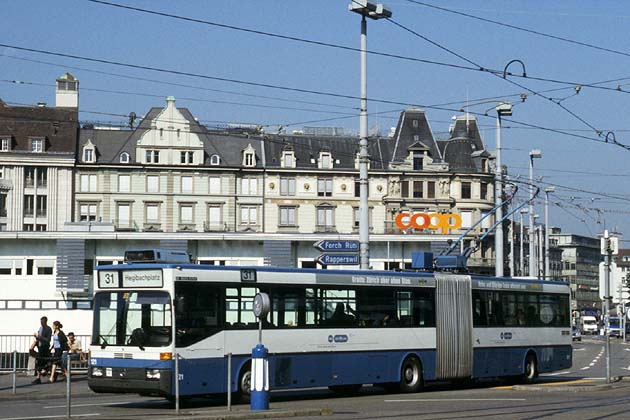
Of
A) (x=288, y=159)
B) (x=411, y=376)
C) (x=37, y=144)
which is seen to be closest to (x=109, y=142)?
(x=37, y=144)

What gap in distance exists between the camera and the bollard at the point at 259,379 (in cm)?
1994

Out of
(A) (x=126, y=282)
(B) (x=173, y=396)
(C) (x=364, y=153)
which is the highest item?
(C) (x=364, y=153)

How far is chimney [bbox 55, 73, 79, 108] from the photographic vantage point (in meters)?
101

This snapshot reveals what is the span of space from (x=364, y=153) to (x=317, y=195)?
73179mm

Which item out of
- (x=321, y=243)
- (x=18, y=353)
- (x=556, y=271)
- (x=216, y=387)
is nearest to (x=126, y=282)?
(x=216, y=387)

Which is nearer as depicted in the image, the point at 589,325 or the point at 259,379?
the point at 259,379

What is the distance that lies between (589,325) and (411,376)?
345ft

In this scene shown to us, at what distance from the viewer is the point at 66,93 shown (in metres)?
101

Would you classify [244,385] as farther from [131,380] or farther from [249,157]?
[249,157]

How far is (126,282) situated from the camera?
2222 cm

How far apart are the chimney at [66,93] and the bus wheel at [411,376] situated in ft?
256

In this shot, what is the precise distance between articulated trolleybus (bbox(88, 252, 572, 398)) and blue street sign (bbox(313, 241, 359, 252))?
2086 mm

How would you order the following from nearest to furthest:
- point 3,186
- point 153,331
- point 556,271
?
point 153,331, point 3,186, point 556,271

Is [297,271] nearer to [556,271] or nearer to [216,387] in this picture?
[216,387]
